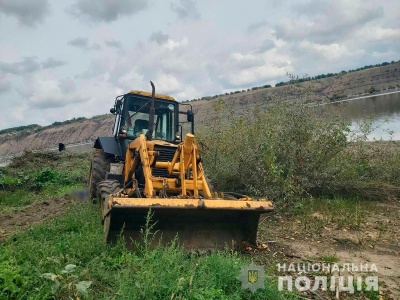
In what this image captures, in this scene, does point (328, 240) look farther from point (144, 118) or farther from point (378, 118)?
point (378, 118)

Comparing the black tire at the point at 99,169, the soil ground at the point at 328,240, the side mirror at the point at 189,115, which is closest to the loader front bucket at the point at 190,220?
the soil ground at the point at 328,240

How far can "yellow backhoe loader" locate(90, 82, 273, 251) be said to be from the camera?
5312mm

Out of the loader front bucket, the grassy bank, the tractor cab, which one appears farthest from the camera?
the tractor cab

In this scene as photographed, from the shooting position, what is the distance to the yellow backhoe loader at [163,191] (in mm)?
5312

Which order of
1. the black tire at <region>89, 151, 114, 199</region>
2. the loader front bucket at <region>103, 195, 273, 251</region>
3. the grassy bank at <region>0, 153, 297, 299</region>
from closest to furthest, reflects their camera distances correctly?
1. the grassy bank at <region>0, 153, 297, 299</region>
2. the loader front bucket at <region>103, 195, 273, 251</region>
3. the black tire at <region>89, 151, 114, 199</region>

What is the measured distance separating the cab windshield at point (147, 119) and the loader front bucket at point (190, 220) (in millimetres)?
3221

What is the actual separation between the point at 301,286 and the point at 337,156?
230 inches

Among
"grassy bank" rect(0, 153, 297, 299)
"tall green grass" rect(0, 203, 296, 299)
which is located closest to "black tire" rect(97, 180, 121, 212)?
"grassy bank" rect(0, 153, 297, 299)

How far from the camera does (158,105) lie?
28.9ft

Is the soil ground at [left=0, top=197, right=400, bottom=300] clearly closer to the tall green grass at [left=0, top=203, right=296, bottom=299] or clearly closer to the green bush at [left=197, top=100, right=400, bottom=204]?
the green bush at [left=197, top=100, right=400, bottom=204]

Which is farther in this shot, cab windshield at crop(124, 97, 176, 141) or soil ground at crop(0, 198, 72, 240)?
cab windshield at crop(124, 97, 176, 141)

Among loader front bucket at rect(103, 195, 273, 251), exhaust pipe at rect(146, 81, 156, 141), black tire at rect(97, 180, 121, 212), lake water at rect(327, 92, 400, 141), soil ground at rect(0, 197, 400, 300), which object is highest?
lake water at rect(327, 92, 400, 141)

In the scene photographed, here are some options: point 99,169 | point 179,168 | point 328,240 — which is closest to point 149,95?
point 99,169

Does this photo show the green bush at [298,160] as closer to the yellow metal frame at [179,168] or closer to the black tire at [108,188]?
the yellow metal frame at [179,168]
